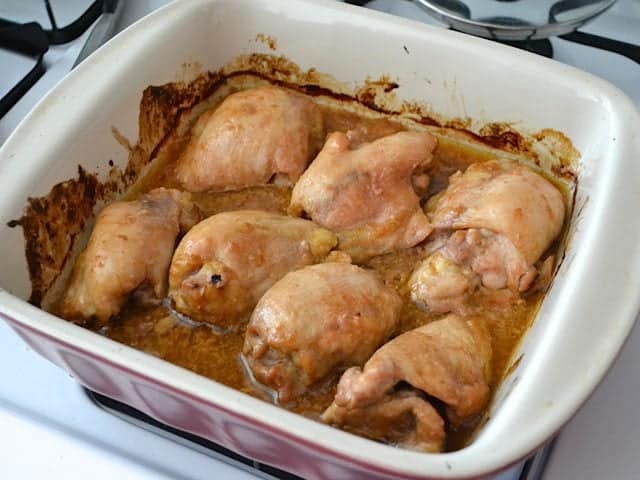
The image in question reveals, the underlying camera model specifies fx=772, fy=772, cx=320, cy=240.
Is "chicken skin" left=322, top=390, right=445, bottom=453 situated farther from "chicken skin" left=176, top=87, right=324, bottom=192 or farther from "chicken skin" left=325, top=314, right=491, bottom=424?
"chicken skin" left=176, top=87, right=324, bottom=192

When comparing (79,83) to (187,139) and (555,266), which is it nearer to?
(187,139)

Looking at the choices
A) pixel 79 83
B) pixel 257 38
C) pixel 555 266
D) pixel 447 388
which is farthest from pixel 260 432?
pixel 257 38

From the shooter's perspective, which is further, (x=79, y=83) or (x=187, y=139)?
(x=187, y=139)

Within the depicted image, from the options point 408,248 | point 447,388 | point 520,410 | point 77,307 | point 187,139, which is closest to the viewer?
point 520,410

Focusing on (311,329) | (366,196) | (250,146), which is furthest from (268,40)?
(311,329)

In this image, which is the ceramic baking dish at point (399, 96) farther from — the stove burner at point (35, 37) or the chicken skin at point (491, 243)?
the stove burner at point (35, 37)

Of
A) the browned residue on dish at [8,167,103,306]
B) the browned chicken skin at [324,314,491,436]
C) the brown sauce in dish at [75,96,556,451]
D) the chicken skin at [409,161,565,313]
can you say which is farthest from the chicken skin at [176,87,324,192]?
the browned chicken skin at [324,314,491,436]

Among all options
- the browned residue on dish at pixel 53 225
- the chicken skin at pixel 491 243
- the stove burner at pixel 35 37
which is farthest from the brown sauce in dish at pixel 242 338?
the stove burner at pixel 35 37
